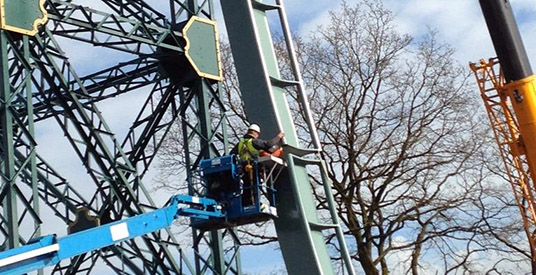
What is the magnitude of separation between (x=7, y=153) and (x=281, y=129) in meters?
5.27

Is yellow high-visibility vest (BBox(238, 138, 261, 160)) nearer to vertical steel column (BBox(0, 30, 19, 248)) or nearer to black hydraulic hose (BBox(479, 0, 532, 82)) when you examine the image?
vertical steel column (BBox(0, 30, 19, 248))

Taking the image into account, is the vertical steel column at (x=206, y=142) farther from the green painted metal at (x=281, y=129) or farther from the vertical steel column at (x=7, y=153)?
the green painted metal at (x=281, y=129)

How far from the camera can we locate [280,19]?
587 inches

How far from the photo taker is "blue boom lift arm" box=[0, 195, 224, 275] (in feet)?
35.2

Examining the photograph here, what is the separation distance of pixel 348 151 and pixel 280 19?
12.6m

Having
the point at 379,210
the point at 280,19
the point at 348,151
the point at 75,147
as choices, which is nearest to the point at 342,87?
the point at 348,151

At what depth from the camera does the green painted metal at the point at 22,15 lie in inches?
648

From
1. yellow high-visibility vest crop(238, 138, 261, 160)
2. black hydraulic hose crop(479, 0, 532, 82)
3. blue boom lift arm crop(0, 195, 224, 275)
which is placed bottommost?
blue boom lift arm crop(0, 195, 224, 275)

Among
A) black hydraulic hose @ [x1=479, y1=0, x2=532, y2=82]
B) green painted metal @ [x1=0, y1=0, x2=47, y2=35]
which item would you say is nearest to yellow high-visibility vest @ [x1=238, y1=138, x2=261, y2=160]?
black hydraulic hose @ [x1=479, y1=0, x2=532, y2=82]

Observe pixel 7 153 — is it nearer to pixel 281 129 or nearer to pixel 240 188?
pixel 240 188

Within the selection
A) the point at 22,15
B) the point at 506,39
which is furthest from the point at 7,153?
the point at 506,39

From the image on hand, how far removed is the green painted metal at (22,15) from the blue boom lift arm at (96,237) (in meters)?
5.20

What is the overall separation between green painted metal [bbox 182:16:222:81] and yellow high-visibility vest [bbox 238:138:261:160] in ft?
19.1

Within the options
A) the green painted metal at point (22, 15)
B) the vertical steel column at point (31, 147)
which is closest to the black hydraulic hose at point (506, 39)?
the green painted metal at point (22, 15)
